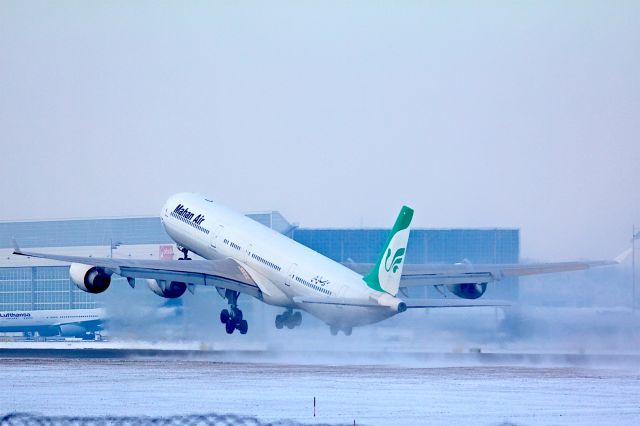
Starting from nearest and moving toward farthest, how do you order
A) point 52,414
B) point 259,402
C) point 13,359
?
point 52,414
point 259,402
point 13,359

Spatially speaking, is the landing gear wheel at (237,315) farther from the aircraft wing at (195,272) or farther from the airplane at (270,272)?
the aircraft wing at (195,272)

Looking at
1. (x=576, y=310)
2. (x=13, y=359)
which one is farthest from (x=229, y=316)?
(x=576, y=310)

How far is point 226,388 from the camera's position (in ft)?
150

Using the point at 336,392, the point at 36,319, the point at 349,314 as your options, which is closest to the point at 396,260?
the point at 349,314

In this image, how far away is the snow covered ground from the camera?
3738 cm

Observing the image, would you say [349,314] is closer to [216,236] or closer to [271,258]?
[271,258]

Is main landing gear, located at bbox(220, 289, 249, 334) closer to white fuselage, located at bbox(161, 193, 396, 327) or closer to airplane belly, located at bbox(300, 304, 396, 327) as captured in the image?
white fuselage, located at bbox(161, 193, 396, 327)

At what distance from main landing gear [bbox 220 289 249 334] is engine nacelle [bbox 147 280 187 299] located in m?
2.66

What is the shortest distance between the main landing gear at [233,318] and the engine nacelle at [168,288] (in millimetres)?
2661

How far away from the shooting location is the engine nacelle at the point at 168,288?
237 feet

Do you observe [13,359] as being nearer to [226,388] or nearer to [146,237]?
[226,388]

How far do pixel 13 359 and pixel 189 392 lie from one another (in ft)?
73.4

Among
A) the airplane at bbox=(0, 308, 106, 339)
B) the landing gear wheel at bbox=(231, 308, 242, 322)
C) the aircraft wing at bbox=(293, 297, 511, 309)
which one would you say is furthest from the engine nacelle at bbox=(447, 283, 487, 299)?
the airplane at bbox=(0, 308, 106, 339)

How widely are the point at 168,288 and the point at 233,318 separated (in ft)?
13.1
